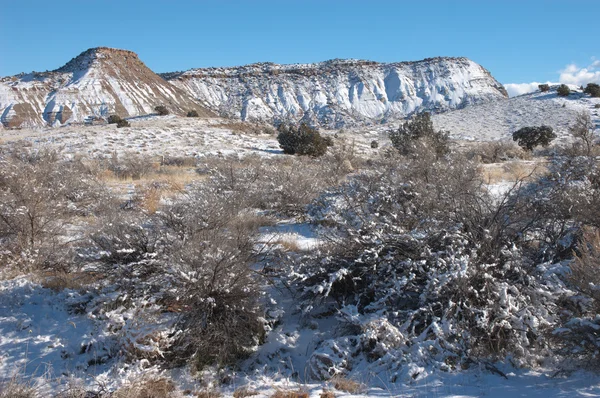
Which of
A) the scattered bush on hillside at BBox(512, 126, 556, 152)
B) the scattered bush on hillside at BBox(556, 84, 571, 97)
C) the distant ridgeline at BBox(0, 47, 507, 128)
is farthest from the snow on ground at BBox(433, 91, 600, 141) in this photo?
the distant ridgeline at BBox(0, 47, 507, 128)

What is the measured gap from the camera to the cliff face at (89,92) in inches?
2046

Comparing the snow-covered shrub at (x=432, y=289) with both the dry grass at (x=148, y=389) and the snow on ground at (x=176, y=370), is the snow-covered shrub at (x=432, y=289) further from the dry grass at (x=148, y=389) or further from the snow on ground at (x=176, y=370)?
the dry grass at (x=148, y=389)

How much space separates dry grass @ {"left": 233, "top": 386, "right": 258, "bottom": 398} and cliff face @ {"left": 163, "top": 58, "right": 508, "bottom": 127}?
67.4m

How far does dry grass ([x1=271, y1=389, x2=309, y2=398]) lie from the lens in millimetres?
3320

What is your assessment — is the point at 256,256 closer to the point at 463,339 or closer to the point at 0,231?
the point at 463,339

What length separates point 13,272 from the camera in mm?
4957

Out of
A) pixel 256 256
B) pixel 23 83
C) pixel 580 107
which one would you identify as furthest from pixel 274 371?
pixel 23 83

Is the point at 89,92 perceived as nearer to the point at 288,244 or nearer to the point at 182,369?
the point at 288,244

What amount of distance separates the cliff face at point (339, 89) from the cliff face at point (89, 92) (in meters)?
9.70

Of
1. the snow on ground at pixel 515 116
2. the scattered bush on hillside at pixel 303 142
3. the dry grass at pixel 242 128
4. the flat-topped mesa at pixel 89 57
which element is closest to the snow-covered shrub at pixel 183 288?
the scattered bush on hillside at pixel 303 142

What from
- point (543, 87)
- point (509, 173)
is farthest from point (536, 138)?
point (543, 87)

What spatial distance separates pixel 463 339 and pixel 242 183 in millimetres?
5763

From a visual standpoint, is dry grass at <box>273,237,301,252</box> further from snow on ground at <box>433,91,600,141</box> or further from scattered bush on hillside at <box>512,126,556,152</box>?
snow on ground at <box>433,91,600,141</box>

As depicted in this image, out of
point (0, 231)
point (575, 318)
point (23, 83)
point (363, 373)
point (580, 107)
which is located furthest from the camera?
point (23, 83)
